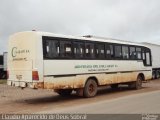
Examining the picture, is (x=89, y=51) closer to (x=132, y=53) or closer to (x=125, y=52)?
(x=125, y=52)

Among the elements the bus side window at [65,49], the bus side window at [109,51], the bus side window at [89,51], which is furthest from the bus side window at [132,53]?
the bus side window at [65,49]

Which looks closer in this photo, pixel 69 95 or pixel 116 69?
pixel 69 95

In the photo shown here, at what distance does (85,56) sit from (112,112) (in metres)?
6.19

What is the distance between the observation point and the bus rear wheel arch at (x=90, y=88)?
1781 centimetres

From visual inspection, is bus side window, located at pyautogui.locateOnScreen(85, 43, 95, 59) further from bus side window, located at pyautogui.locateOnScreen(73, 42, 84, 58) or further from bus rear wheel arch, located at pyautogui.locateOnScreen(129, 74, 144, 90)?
bus rear wheel arch, located at pyautogui.locateOnScreen(129, 74, 144, 90)

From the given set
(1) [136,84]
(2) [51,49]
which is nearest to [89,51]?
(2) [51,49]

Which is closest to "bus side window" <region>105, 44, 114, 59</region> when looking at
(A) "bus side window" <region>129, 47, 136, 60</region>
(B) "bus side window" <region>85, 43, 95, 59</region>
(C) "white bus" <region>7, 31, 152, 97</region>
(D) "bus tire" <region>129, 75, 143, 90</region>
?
(C) "white bus" <region>7, 31, 152, 97</region>

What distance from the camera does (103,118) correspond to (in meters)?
10.8

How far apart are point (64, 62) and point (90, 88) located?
2.68 meters

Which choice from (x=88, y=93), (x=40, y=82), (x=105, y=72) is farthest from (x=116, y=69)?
(x=40, y=82)

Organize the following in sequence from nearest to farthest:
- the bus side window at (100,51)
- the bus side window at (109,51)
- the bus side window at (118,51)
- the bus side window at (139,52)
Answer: the bus side window at (100,51)
the bus side window at (109,51)
the bus side window at (118,51)
the bus side window at (139,52)

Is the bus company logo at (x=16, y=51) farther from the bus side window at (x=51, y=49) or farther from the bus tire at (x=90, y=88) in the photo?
the bus tire at (x=90, y=88)

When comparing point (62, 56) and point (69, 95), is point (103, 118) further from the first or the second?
point (69, 95)

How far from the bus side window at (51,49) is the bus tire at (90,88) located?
2.85 meters
